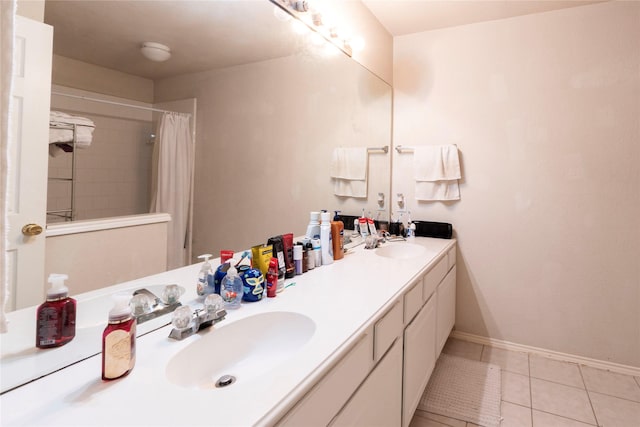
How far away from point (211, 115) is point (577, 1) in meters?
2.32

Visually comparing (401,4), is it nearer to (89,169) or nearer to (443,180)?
(443,180)

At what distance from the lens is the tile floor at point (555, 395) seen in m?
1.70

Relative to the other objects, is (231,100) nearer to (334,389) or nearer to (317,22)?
(317,22)

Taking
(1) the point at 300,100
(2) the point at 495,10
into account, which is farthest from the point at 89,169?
(2) the point at 495,10

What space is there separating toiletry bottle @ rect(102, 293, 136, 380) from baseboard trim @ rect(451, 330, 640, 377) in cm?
241

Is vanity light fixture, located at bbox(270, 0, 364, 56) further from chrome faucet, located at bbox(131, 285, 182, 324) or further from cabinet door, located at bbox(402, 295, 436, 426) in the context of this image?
cabinet door, located at bbox(402, 295, 436, 426)

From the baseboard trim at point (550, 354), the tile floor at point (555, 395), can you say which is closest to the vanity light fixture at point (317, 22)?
the tile floor at point (555, 395)

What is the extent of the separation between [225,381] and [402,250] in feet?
5.23

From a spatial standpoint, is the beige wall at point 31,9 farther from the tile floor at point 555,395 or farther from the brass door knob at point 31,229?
the tile floor at point 555,395

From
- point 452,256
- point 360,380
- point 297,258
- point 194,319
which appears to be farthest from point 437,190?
point 194,319

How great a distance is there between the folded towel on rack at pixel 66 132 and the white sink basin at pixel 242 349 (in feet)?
1.77

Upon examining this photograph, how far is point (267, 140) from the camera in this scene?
4.89 ft

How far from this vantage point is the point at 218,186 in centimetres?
122

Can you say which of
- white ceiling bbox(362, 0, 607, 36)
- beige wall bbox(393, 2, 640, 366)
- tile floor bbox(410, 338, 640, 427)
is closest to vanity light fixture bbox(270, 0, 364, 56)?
white ceiling bbox(362, 0, 607, 36)
